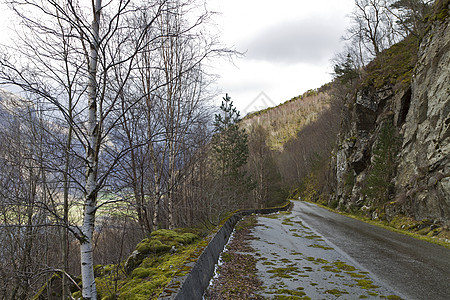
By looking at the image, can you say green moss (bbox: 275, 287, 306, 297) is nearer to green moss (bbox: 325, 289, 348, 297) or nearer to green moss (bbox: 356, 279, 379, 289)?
green moss (bbox: 325, 289, 348, 297)

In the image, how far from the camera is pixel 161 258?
7.41 metres

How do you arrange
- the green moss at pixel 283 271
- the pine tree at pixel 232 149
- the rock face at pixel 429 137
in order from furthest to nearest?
the pine tree at pixel 232 149, the rock face at pixel 429 137, the green moss at pixel 283 271

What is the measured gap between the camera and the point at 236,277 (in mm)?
5570

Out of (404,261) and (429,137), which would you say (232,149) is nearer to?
(429,137)

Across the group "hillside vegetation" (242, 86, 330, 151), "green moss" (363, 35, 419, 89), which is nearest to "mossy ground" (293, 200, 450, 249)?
"green moss" (363, 35, 419, 89)

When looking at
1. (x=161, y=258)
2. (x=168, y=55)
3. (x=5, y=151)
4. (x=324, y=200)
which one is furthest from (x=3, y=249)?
(x=324, y=200)

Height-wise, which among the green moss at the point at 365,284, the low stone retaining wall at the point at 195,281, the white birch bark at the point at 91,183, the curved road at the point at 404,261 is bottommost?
the curved road at the point at 404,261

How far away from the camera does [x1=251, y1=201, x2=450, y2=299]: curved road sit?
486 cm

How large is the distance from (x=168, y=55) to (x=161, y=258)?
9272mm

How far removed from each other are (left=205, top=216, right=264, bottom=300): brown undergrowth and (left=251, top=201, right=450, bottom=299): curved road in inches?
8.7

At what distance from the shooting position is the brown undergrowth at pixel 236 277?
15.2 ft

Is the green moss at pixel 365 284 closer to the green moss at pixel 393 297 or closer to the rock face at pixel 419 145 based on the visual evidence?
the green moss at pixel 393 297

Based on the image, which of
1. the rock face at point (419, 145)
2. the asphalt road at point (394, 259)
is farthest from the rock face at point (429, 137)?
the asphalt road at point (394, 259)

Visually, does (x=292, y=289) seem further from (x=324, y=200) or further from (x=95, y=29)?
(x=324, y=200)
